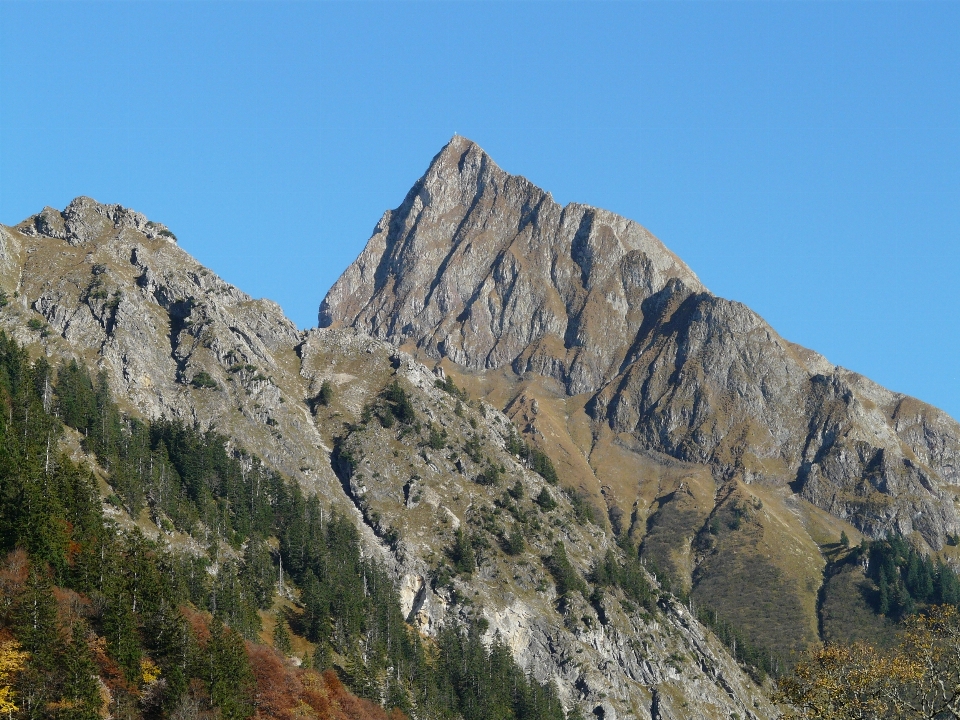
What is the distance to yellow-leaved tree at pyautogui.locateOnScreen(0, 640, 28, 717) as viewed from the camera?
100 m

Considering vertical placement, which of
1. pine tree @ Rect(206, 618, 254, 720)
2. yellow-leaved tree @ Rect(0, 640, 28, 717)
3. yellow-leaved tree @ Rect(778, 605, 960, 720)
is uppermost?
pine tree @ Rect(206, 618, 254, 720)

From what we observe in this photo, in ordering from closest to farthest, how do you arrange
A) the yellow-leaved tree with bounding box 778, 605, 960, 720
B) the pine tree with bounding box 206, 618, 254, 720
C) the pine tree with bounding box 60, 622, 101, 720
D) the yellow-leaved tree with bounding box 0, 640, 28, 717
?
the yellow-leaved tree with bounding box 778, 605, 960, 720 < the yellow-leaved tree with bounding box 0, 640, 28, 717 < the pine tree with bounding box 60, 622, 101, 720 < the pine tree with bounding box 206, 618, 254, 720

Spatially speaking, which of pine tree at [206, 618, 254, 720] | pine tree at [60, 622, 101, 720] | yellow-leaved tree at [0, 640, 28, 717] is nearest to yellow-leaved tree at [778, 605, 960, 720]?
pine tree at [60, 622, 101, 720]

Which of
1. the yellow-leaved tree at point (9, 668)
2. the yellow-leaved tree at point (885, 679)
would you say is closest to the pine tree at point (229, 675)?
the yellow-leaved tree at point (9, 668)

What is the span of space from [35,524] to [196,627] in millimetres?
26828

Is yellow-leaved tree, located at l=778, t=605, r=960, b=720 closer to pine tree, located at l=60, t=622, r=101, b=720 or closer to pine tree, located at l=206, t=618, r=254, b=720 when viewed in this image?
pine tree, located at l=60, t=622, r=101, b=720

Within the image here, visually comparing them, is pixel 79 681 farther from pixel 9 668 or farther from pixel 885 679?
pixel 885 679

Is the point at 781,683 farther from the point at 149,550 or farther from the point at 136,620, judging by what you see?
the point at 149,550

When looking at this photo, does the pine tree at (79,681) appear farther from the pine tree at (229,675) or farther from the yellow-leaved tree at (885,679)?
the yellow-leaved tree at (885,679)

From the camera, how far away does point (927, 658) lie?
7381 cm

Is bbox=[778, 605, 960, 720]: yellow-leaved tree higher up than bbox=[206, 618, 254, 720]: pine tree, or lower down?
lower down

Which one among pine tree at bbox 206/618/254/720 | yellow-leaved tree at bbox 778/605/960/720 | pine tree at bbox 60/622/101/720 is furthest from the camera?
pine tree at bbox 206/618/254/720

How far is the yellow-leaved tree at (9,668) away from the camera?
330 feet

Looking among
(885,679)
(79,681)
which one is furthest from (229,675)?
(885,679)
